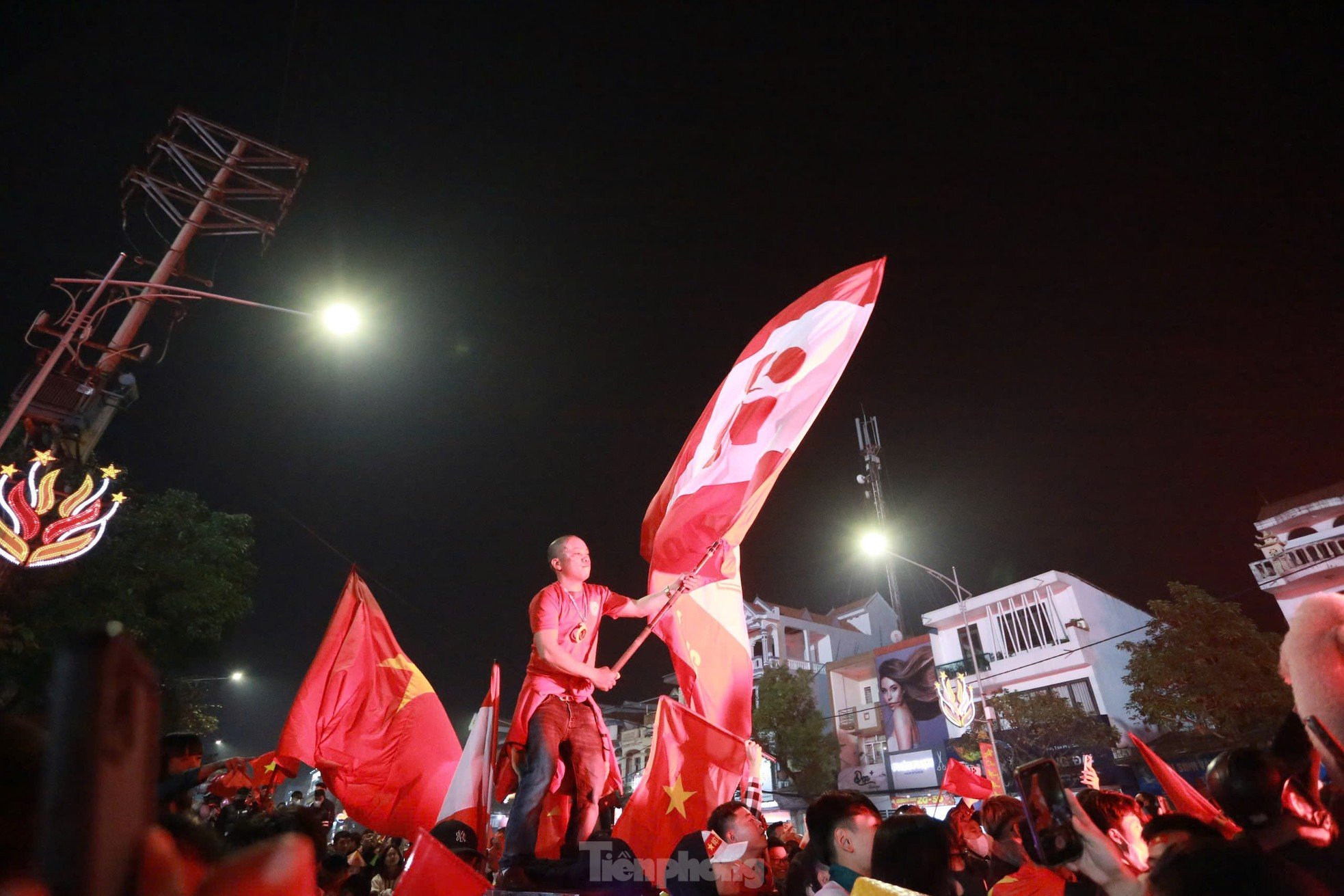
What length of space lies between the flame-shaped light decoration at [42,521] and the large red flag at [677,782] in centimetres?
1184

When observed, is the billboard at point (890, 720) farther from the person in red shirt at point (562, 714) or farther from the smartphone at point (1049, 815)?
the smartphone at point (1049, 815)

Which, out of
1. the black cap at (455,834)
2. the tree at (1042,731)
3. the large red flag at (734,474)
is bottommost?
the black cap at (455,834)

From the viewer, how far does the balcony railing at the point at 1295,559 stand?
33.7 meters

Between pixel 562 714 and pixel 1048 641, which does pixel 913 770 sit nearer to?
pixel 1048 641

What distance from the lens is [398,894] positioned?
336cm

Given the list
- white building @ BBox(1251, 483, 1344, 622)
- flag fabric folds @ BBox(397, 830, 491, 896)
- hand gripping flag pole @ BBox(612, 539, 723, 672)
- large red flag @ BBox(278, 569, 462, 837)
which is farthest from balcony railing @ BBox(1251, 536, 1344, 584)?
flag fabric folds @ BBox(397, 830, 491, 896)

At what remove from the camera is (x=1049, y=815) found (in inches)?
102

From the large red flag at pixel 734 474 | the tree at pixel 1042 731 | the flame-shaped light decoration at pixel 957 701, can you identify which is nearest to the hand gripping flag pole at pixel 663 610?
A: the large red flag at pixel 734 474

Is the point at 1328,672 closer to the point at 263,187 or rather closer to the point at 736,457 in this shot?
the point at 736,457

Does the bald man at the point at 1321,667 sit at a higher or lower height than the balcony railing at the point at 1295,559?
lower

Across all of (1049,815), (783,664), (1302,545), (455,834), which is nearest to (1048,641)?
(1302,545)

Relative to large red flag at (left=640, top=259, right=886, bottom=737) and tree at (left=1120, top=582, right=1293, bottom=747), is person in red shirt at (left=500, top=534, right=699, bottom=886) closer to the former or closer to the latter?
large red flag at (left=640, top=259, right=886, bottom=737)

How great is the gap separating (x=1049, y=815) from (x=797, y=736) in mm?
43233

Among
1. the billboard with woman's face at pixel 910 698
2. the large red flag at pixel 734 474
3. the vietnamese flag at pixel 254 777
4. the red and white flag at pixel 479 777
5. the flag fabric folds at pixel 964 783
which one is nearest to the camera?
the red and white flag at pixel 479 777
